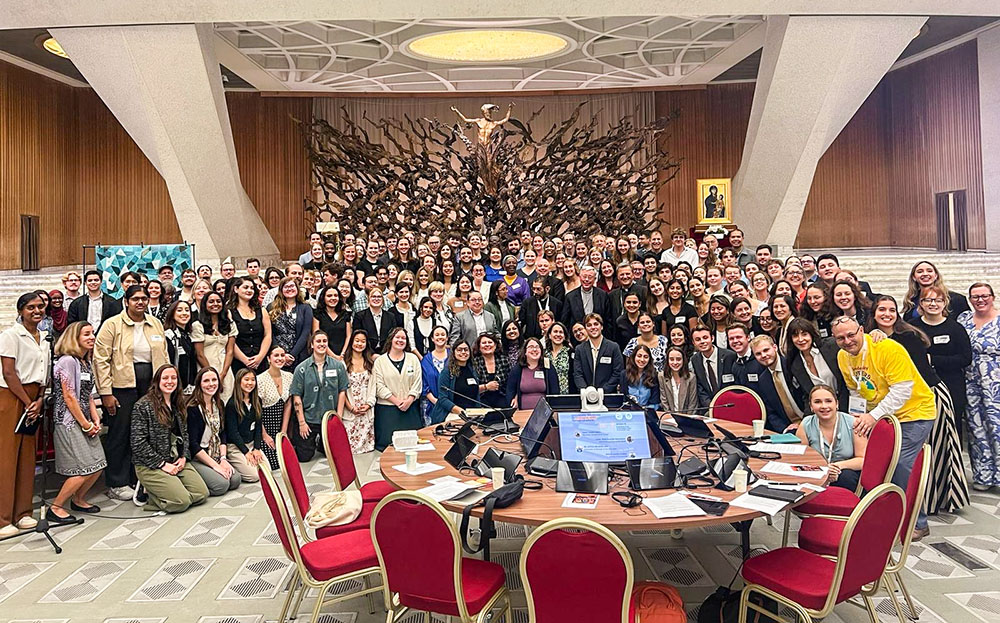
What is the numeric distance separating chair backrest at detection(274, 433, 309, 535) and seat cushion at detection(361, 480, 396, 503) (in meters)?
0.52

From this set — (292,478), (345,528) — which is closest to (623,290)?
(345,528)

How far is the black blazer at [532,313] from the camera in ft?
24.8

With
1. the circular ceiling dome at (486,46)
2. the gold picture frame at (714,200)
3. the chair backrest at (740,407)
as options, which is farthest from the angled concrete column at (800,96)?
the chair backrest at (740,407)

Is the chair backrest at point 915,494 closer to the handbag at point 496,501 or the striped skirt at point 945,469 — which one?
the handbag at point 496,501

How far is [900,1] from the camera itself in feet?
36.8

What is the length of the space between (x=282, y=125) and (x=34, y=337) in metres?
15.4

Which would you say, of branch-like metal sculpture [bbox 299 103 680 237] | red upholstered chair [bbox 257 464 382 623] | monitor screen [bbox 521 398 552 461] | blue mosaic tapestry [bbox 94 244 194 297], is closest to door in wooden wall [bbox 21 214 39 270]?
branch-like metal sculpture [bbox 299 103 680 237]

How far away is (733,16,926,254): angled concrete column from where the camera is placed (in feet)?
38.5

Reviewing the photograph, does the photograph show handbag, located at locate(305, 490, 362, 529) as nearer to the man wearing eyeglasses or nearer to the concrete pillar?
the man wearing eyeglasses

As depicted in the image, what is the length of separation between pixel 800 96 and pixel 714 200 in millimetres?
4645

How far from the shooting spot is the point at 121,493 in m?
6.05

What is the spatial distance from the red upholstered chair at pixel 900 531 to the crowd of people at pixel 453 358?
1.37 feet

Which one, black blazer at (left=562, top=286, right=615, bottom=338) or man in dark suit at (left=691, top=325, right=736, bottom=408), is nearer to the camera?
man in dark suit at (left=691, top=325, right=736, bottom=408)

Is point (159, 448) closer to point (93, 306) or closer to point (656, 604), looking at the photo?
point (93, 306)
